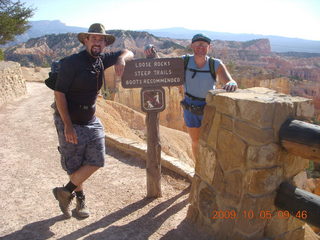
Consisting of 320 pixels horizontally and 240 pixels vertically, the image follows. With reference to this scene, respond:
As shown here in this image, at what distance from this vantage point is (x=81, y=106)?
2.92 metres

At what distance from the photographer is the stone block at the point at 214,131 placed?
109 inches

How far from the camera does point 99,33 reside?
9.21 ft

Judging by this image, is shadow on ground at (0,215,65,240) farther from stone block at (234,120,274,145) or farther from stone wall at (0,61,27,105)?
stone wall at (0,61,27,105)

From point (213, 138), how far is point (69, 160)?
147 centimetres

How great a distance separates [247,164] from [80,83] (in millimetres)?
1670

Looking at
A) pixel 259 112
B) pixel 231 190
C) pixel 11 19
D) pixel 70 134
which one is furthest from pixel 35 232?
pixel 11 19

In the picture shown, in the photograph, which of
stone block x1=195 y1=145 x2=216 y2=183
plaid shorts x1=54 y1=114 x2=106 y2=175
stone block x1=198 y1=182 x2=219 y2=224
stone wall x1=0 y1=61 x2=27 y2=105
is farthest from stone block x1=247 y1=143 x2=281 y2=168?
stone wall x1=0 y1=61 x2=27 y2=105

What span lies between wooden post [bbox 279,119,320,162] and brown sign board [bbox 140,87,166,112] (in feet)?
5.07

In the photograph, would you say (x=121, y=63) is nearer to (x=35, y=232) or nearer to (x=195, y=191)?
(x=195, y=191)

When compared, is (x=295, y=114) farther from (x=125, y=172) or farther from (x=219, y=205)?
(x=125, y=172)

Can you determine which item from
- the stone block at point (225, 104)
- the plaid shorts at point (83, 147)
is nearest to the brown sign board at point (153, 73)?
the plaid shorts at point (83, 147)

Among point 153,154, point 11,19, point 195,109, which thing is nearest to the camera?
point 195,109

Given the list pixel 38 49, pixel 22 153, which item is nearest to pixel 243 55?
pixel 38 49
